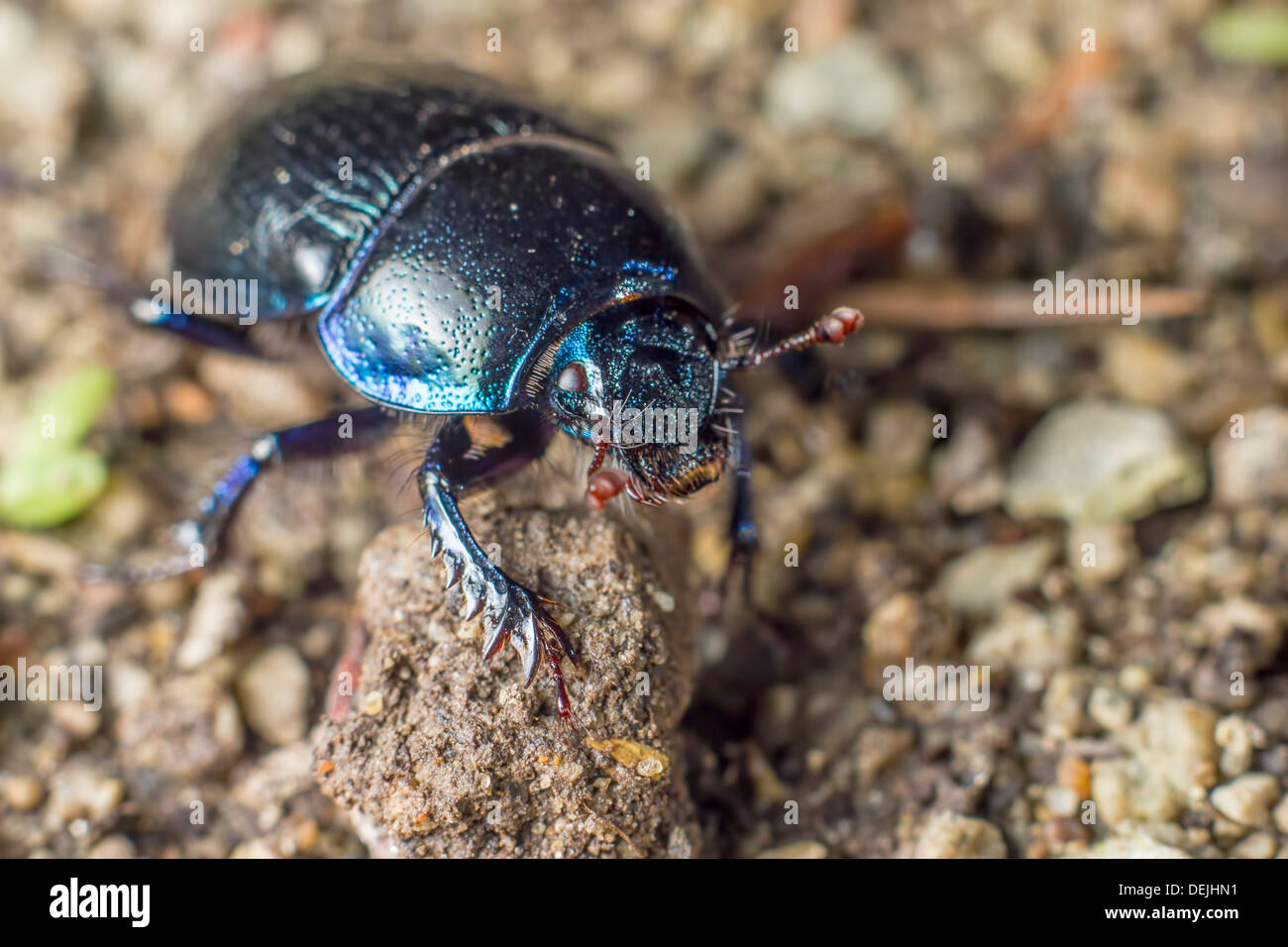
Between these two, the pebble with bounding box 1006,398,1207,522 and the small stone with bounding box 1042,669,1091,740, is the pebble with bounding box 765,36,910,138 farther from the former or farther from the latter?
the small stone with bounding box 1042,669,1091,740

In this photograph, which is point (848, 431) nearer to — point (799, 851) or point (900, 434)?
point (900, 434)

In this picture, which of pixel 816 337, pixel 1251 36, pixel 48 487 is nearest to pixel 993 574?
pixel 816 337

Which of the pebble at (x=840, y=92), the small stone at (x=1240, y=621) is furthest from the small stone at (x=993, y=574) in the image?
the pebble at (x=840, y=92)

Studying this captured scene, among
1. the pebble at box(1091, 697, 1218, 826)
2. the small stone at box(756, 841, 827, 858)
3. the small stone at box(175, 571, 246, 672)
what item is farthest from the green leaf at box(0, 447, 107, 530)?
the pebble at box(1091, 697, 1218, 826)

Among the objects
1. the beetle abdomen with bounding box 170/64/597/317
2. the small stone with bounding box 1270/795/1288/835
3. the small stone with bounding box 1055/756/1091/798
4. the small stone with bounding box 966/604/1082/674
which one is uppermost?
the beetle abdomen with bounding box 170/64/597/317
